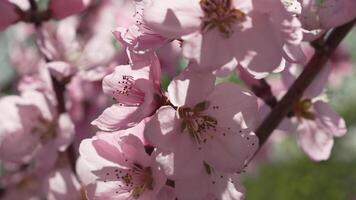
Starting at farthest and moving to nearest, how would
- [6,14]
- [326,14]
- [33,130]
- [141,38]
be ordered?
[33,130] → [6,14] → [326,14] → [141,38]

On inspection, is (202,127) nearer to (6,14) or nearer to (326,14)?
(326,14)

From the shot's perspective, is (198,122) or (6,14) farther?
(6,14)

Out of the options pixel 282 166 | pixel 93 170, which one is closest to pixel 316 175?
pixel 282 166

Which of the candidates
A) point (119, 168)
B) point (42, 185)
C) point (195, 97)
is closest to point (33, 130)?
point (42, 185)

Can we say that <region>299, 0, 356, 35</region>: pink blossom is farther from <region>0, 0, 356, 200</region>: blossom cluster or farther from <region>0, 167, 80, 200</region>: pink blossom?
<region>0, 167, 80, 200</region>: pink blossom

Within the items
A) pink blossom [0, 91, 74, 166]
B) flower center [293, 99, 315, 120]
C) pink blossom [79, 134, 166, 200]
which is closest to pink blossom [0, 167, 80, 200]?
pink blossom [0, 91, 74, 166]

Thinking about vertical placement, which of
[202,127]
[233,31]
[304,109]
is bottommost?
[304,109]
